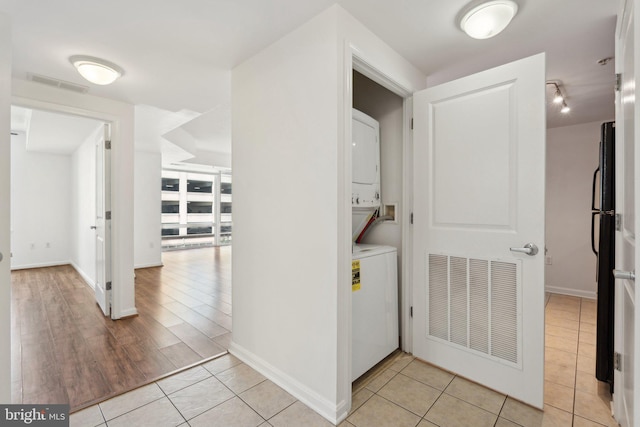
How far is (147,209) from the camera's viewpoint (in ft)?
19.4

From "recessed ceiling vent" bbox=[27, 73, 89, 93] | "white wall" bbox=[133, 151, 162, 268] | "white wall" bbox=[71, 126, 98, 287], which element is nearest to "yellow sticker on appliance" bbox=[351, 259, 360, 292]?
"recessed ceiling vent" bbox=[27, 73, 89, 93]

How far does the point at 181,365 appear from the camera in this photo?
224 centimetres

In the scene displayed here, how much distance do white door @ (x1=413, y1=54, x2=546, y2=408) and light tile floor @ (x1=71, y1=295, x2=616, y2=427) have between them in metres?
0.15

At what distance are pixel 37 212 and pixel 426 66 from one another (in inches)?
277

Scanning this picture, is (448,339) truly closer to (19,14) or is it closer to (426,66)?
(426,66)

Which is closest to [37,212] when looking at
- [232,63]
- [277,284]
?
[232,63]

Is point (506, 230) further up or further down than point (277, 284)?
further up

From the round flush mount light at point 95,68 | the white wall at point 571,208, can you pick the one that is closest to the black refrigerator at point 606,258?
the white wall at point 571,208

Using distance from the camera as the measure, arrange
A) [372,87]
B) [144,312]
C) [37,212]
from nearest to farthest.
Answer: [372,87] → [144,312] → [37,212]

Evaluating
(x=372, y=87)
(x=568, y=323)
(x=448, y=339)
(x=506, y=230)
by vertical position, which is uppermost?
(x=372, y=87)

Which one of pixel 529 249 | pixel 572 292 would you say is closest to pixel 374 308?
pixel 529 249

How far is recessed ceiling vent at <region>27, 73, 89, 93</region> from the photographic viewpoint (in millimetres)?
2555

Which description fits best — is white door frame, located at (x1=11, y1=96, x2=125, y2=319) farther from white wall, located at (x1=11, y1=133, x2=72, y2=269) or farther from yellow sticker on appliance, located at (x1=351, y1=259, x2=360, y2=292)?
white wall, located at (x1=11, y1=133, x2=72, y2=269)

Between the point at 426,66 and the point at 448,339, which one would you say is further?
the point at 426,66
